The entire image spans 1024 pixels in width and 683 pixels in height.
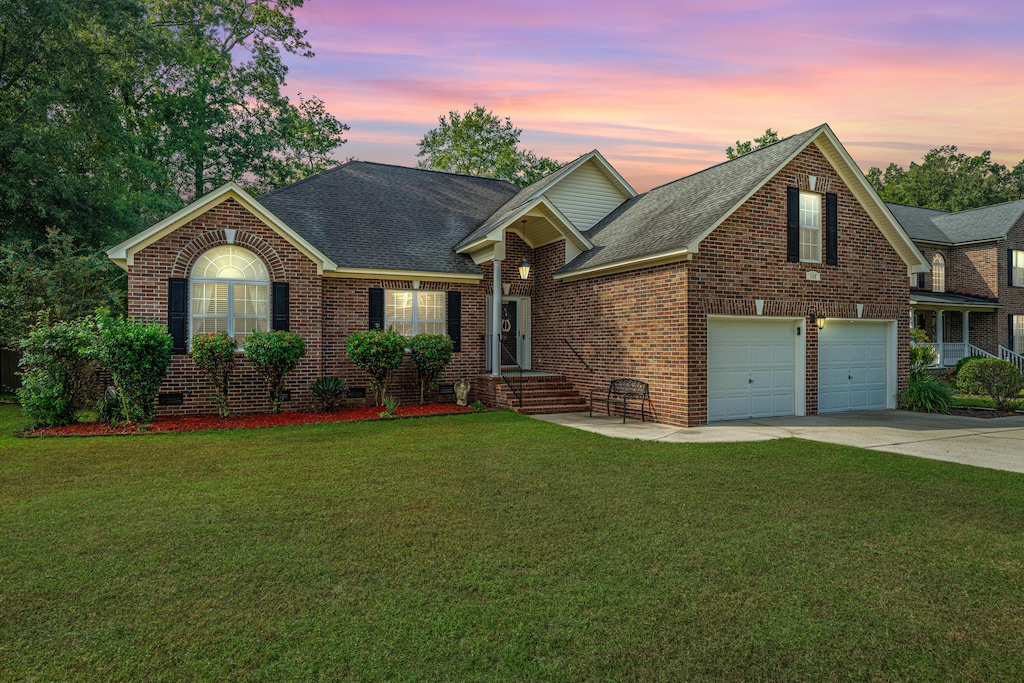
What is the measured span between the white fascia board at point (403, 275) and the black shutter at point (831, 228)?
8.66 metres

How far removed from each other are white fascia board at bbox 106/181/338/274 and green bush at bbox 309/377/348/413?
106 inches

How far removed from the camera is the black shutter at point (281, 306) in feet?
43.0

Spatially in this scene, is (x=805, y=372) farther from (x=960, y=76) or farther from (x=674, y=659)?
(x=674, y=659)

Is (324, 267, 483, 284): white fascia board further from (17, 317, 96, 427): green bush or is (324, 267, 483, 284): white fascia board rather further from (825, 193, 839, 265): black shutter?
(825, 193, 839, 265): black shutter

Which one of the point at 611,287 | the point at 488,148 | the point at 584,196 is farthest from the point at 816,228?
the point at 488,148

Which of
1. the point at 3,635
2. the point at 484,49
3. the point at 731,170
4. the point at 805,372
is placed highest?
the point at 484,49

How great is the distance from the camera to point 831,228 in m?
13.5

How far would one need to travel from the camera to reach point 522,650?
3146mm

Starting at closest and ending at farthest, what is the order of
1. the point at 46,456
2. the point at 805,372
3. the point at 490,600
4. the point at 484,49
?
the point at 490,600 < the point at 46,456 < the point at 484,49 < the point at 805,372

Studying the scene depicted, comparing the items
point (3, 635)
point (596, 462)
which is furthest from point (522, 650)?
point (596, 462)

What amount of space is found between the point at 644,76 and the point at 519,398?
7770 millimetres

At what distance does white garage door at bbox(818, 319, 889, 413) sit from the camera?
13633 mm

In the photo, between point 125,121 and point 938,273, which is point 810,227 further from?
point 125,121

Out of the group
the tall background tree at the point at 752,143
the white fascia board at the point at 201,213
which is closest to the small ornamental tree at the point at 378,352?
the white fascia board at the point at 201,213
